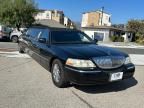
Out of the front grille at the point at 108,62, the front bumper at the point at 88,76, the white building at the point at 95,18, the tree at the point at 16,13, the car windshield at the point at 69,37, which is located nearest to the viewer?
the front bumper at the point at 88,76

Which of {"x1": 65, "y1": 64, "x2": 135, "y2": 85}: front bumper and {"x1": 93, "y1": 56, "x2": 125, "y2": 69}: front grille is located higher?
{"x1": 93, "y1": 56, "x2": 125, "y2": 69}: front grille

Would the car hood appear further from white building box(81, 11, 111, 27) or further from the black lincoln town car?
white building box(81, 11, 111, 27)

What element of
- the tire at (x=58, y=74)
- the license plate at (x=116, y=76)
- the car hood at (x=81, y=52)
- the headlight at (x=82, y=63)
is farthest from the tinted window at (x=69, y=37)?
the license plate at (x=116, y=76)

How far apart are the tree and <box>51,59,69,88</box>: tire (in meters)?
35.6

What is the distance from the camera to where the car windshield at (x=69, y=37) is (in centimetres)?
786

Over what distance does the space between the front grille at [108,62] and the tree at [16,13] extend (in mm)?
36527

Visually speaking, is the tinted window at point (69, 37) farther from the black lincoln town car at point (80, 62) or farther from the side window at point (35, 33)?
the side window at point (35, 33)

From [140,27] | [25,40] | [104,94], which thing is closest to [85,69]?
[104,94]

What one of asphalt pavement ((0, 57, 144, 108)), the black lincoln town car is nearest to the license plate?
the black lincoln town car

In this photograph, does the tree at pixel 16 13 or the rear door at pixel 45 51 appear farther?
the tree at pixel 16 13

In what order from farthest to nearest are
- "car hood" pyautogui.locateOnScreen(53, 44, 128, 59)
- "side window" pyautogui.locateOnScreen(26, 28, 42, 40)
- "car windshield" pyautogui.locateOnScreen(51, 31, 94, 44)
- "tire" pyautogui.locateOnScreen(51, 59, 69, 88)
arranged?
"side window" pyautogui.locateOnScreen(26, 28, 42, 40) < "car windshield" pyautogui.locateOnScreen(51, 31, 94, 44) < "tire" pyautogui.locateOnScreen(51, 59, 69, 88) < "car hood" pyautogui.locateOnScreen(53, 44, 128, 59)

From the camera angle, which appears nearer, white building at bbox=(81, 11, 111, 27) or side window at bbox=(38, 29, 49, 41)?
side window at bbox=(38, 29, 49, 41)

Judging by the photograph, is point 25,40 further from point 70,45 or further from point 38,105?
point 38,105

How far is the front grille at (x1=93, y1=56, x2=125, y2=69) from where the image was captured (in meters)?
6.18
